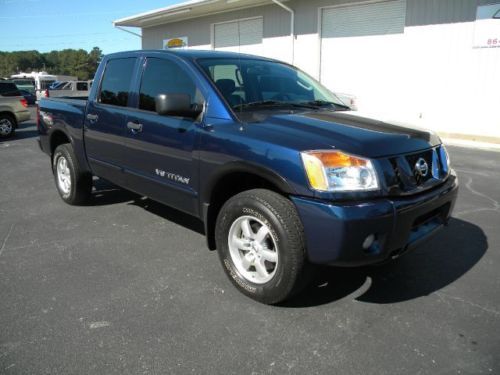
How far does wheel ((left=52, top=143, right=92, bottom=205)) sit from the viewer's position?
528 cm

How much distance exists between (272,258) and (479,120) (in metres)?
11.2

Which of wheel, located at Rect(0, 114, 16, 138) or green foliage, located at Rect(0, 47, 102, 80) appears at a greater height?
green foliage, located at Rect(0, 47, 102, 80)

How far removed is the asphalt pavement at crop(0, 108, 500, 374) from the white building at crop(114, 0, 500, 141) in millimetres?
7920

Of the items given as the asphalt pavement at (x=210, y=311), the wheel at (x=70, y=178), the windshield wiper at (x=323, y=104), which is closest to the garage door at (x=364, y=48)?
the asphalt pavement at (x=210, y=311)

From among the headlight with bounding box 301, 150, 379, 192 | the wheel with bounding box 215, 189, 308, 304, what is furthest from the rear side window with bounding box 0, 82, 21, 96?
the headlight with bounding box 301, 150, 379, 192

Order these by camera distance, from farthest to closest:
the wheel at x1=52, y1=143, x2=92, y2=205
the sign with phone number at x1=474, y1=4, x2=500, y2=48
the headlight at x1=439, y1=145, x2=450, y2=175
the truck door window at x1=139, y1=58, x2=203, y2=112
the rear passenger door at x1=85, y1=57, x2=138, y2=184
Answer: the sign with phone number at x1=474, y1=4, x2=500, y2=48 < the wheel at x1=52, y1=143, x2=92, y2=205 < the rear passenger door at x1=85, y1=57, x2=138, y2=184 < the truck door window at x1=139, y1=58, x2=203, y2=112 < the headlight at x1=439, y1=145, x2=450, y2=175

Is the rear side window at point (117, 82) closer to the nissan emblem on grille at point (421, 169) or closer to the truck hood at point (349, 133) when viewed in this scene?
the truck hood at point (349, 133)

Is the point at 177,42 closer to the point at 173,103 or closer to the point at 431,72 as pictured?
the point at 431,72

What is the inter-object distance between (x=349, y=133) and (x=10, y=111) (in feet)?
41.7

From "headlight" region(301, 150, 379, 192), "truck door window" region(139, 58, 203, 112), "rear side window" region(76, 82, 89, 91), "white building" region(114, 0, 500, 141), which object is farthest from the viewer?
"rear side window" region(76, 82, 89, 91)

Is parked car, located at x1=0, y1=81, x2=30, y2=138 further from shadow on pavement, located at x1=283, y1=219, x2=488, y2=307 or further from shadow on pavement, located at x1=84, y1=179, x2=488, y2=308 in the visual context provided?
shadow on pavement, located at x1=283, y1=219, x2=488, y2=307

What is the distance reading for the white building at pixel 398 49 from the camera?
38.6ft


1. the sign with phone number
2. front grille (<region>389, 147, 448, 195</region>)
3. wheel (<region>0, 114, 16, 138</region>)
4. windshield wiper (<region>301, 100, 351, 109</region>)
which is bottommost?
wheel (<region>0, 114, 16, 138</region>)

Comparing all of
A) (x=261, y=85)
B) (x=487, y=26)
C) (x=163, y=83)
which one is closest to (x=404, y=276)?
(x=261, y=85)
